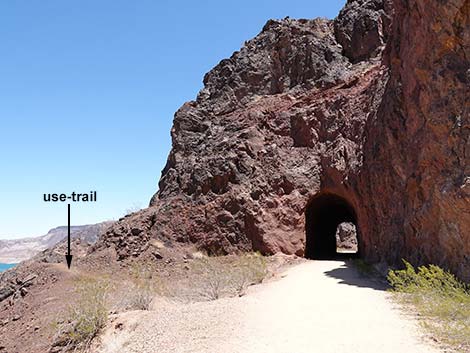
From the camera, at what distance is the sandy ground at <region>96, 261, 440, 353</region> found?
256 inches

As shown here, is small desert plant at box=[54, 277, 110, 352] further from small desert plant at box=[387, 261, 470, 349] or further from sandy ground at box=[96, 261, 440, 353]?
small desert plant at box=[387, 261, 470, 349]

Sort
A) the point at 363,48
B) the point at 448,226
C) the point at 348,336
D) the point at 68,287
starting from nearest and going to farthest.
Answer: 1. the point at 348,336
2. the point at 448,226
3. the point at 68,287
4. the point at 363,48

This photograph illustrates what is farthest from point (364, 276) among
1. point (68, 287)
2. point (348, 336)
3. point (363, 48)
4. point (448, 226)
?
point (363, 48)

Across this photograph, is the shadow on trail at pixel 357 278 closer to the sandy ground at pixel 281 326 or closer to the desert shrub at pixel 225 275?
the sandy ground at pixel 281 326

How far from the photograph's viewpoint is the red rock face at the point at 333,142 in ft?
36.8

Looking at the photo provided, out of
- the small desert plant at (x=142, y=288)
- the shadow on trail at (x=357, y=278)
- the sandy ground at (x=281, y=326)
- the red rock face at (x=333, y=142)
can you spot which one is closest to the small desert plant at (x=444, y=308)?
the sandy ground at (x=281, y=326)

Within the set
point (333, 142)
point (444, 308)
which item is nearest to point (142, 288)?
point (444, 308)

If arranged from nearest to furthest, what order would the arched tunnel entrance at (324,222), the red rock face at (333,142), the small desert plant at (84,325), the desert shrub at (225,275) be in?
the small desert plant at (84,325) → the red rock face at (333,142) → the desert shrub at (225,275) → the arched tunnel entrance at (324,222)

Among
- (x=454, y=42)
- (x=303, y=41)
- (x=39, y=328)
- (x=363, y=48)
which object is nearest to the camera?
(x=454, y=42)

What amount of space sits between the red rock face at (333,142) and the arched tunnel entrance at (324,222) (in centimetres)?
99

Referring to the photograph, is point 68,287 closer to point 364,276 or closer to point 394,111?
point 364,276

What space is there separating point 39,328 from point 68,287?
310cm

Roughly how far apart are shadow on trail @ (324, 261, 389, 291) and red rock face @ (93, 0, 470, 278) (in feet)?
3.85

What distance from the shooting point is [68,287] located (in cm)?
1669
